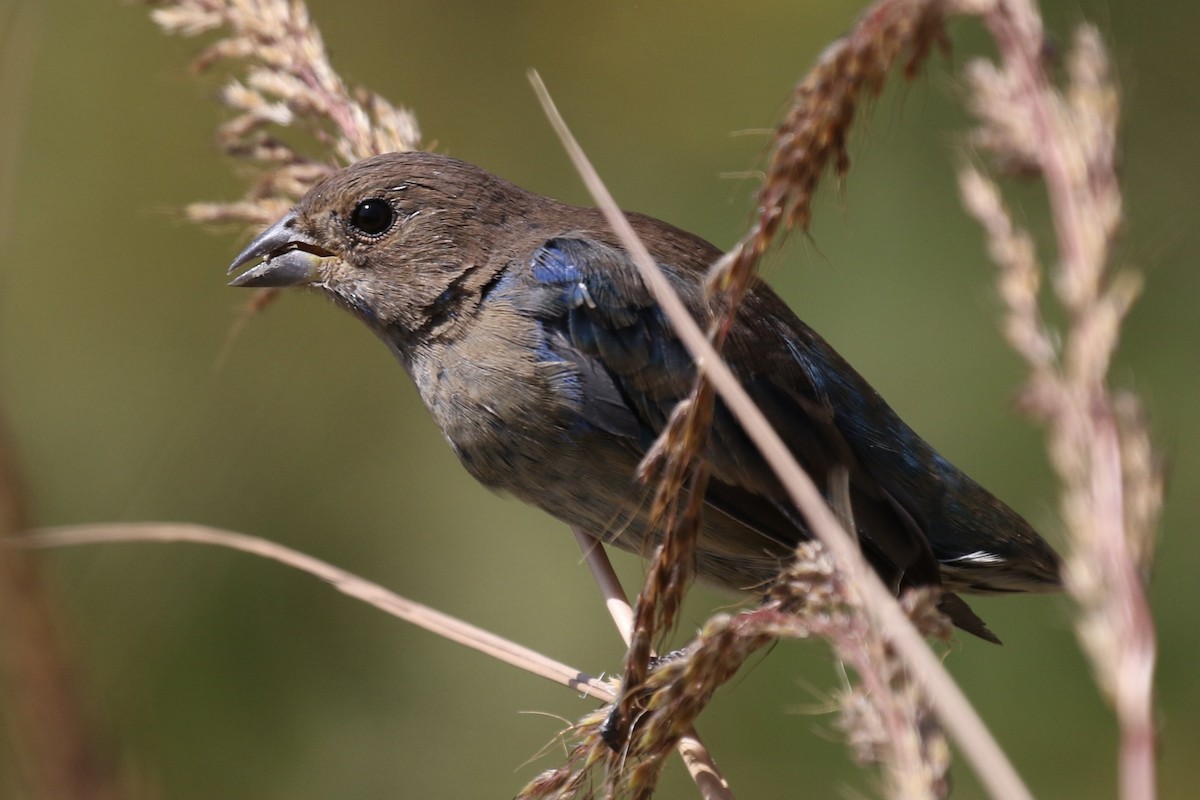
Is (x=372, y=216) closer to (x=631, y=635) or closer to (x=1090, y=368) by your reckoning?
(x=631, y=635)

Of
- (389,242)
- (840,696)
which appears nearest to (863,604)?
(840,696)

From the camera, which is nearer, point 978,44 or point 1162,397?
point 1162,397

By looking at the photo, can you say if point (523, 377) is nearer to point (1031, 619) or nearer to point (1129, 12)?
point (1031, 619)

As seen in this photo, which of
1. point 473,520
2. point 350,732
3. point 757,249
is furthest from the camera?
point 473,520

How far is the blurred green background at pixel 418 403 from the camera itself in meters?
4.44

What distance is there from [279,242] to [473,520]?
6.68ft

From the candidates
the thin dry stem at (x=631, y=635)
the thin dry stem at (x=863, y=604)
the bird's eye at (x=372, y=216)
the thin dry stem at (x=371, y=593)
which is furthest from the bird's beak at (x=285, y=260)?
the thin dry stem at (x=863, y=604)

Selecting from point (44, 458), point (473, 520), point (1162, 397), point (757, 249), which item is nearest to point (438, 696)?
point (473, 520)

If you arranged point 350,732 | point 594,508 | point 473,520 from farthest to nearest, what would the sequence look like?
point 473,520 → point 350,732 → point 594,508

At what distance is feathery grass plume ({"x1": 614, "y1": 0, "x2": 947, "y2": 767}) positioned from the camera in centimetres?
127

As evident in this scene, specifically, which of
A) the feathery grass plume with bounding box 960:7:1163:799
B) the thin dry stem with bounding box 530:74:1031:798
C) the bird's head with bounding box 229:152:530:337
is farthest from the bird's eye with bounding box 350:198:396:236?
the feathery grass plume with bounding box 960:7:1163:799

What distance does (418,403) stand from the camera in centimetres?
549

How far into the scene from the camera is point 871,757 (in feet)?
3.76

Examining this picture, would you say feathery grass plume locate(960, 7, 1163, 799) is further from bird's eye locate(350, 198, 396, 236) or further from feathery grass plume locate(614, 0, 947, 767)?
bird's eye locate(350, 198, 396, 236)
